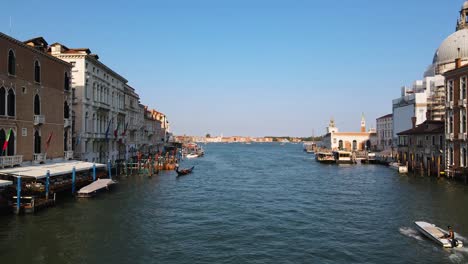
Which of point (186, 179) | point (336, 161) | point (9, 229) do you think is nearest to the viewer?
point (9, 229)

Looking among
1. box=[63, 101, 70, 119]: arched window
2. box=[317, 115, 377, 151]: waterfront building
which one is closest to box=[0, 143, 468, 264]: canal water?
Answer: box=[63, 101, 70, 119]: arched window

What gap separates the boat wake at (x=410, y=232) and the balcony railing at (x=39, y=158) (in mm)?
27976

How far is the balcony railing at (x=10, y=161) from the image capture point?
89.5 feet

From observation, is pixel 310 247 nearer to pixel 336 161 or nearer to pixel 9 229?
pixel 9 229

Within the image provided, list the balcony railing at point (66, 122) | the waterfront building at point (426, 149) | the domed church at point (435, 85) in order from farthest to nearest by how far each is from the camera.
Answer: the domed church at point (435, 85) < the waterfront building at point (426, 149) < the balcony railing at point (66, 122)

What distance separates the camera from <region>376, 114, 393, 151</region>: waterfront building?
375 feet

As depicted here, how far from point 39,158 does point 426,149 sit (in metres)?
48.8

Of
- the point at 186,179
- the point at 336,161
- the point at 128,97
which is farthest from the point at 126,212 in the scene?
the point at 336,161

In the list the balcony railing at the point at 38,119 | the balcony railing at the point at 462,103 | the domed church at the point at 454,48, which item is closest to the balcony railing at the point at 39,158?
the balcony railing at the point at 38,119

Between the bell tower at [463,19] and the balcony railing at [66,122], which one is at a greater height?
the bell tower at [463,19]

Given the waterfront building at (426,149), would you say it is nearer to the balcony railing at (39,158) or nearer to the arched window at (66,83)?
the arched window at (66,83)

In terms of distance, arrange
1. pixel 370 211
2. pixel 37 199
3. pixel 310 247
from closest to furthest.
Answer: pixel 310 247 → pixel 37 199 → pixel 370 211

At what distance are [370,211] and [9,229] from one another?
78.3 feet

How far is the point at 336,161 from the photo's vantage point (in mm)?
84188
